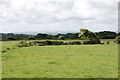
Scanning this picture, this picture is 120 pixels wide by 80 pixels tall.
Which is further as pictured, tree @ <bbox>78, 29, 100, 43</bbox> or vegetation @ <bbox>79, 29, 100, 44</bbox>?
tree @ <bbox>78, 29, 100, 43</bbox>

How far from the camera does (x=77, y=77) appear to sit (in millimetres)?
7785

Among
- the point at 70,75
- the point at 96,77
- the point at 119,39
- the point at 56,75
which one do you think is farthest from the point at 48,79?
the point at 119,39

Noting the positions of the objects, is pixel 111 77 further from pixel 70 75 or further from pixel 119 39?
pixel 119 39

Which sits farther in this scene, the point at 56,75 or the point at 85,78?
the point at 56,75

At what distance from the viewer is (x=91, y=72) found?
28.5 ft

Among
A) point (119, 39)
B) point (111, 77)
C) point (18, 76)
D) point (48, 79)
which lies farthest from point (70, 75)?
point (119, 39)

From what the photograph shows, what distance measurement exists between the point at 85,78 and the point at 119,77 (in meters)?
1.64

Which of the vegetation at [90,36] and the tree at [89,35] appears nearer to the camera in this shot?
the vegetation at [90,36]

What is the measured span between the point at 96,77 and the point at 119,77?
1084mm

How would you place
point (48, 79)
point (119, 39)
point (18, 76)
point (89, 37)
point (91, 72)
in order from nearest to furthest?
point (48, 79) < point (18, 76) < point (91, 72) < point (119, 39) < point (89, 37)

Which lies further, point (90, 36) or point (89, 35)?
point (89, 35)

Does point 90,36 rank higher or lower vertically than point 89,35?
lower

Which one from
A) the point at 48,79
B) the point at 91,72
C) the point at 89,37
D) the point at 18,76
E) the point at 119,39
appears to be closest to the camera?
the point at 48,79

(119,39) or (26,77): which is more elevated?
(119,39)
